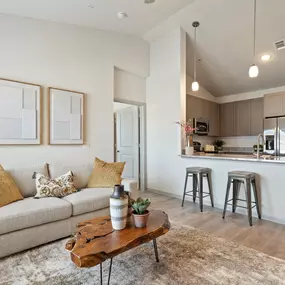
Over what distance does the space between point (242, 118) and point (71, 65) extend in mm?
4761

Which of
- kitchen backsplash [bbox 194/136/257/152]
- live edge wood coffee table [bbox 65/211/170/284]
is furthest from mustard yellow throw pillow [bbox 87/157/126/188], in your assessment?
kitchen backsplash [bbox 194/136/257/152]

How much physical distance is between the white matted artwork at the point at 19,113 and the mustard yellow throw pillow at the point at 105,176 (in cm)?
106

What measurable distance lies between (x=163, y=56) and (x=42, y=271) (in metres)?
4.40

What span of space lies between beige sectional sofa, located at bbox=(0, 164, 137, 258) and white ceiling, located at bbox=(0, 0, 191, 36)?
7.55 ft

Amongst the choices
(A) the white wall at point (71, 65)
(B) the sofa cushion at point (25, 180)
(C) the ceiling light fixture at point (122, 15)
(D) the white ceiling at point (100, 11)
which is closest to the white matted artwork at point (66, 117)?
(A) the white wall at point (71, 65)

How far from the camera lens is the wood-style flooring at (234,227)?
240cm

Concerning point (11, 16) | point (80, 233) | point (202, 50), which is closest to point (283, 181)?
point (80, 233)

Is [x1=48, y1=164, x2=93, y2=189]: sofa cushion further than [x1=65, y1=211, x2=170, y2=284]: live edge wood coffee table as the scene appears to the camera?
Yes

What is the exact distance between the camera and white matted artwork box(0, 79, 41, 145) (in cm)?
307

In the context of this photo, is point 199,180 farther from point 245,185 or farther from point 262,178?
point 262,178

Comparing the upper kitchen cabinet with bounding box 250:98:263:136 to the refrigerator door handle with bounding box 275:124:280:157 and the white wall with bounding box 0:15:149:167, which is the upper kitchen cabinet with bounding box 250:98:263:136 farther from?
the white wall with bounding box 0:15:149:167

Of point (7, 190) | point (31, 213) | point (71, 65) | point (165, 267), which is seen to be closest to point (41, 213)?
point (31, 213)

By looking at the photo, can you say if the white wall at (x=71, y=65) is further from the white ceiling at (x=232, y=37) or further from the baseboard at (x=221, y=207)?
the baseboard at (x=221, y=207)

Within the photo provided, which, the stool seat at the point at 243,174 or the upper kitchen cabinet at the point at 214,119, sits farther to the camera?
the upper kitchen cabinet at the point at 214,119
